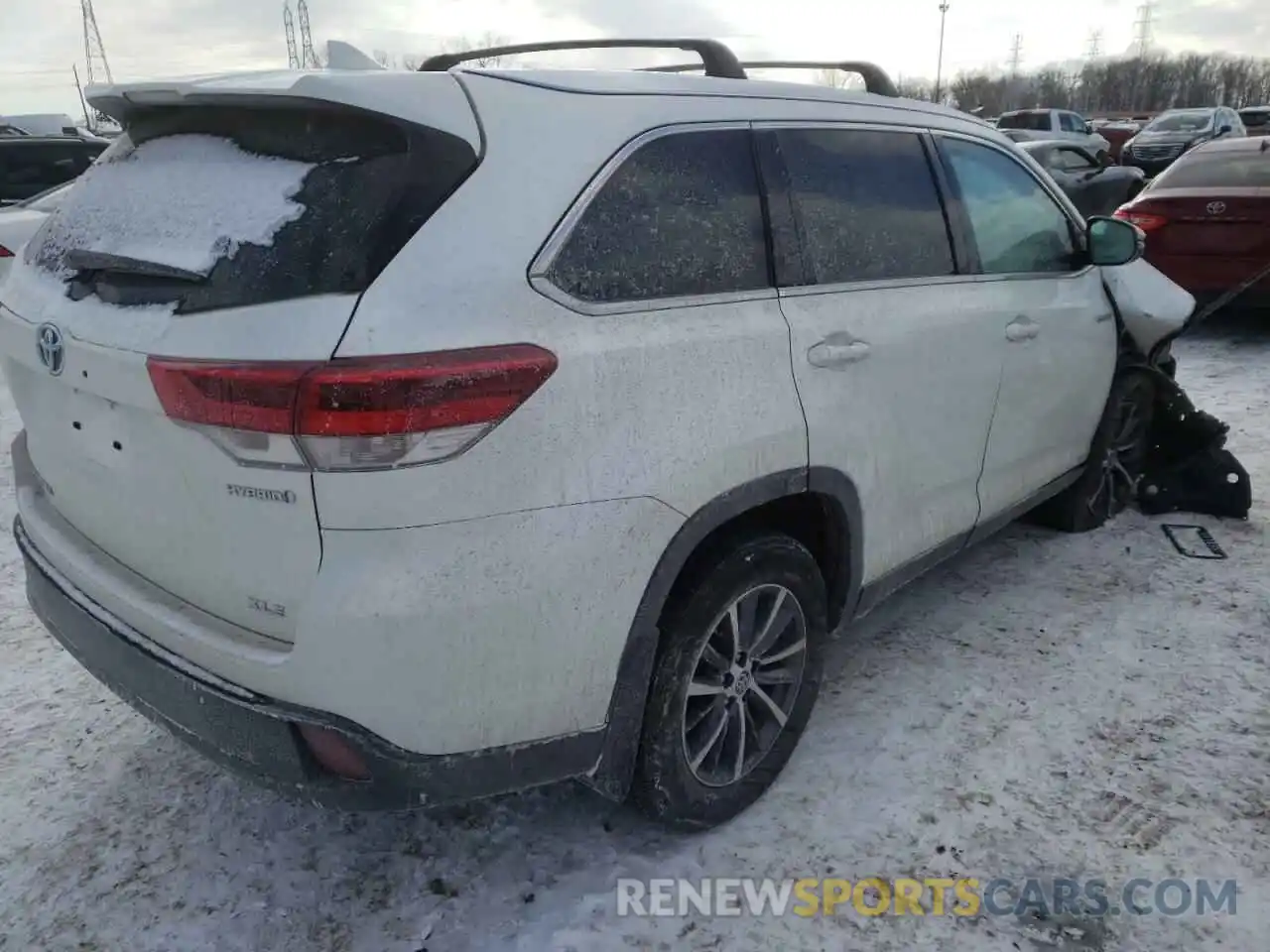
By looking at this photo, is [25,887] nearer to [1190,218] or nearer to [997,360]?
[997,360]

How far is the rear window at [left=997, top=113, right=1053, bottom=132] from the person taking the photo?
24.2 meters

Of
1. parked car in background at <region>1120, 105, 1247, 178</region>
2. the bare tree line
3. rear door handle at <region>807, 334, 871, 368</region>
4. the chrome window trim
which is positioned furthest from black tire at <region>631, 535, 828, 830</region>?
the bare tree line

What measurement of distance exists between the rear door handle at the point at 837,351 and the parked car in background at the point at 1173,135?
22.3 m

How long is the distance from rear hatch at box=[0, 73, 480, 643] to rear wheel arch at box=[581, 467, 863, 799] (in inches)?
28.8

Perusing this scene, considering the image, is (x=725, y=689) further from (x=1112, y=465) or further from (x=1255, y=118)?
(x=1255, y=118)

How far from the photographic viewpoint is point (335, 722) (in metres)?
1.88

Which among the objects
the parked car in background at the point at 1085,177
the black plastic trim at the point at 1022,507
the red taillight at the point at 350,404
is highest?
the red taillight at the point at 350,404

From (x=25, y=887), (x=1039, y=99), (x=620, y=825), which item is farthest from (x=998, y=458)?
(x=1039, y=99)

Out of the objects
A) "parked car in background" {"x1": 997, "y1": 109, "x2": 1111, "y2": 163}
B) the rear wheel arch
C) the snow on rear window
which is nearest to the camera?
the snow on rear window

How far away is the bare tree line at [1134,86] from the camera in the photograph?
88000 mm

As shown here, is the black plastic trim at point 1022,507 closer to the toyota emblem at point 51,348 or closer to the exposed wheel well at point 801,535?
the exposed wheel well at point 801,535

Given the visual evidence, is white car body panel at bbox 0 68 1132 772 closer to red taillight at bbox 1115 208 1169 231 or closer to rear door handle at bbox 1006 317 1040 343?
rear door handle at bbox 1006 317 1040 343

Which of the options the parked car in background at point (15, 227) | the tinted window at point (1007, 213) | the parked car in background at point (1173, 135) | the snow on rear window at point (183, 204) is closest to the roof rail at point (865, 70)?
the tinted window at point (1007, 213)

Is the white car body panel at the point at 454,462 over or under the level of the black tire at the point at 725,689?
over
